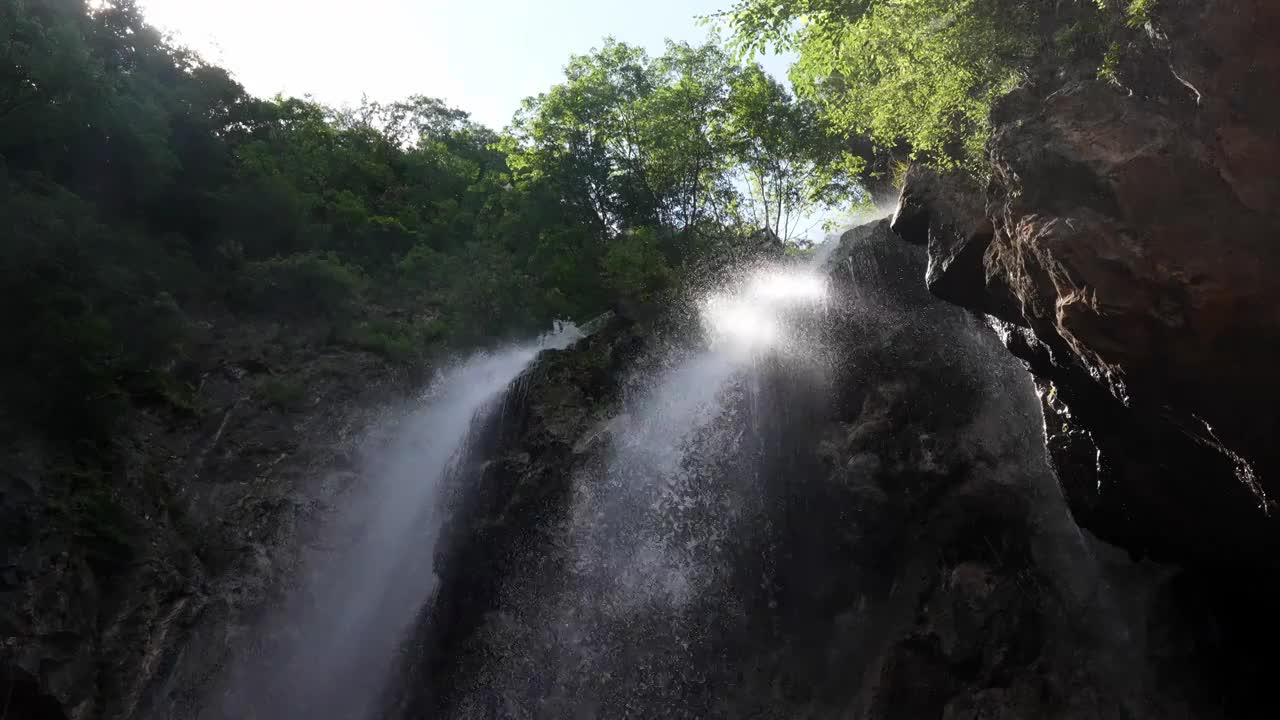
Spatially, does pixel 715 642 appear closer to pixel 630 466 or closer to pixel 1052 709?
pixel 630 466

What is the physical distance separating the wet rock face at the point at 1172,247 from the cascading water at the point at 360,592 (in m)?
14.5

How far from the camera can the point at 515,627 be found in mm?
15828

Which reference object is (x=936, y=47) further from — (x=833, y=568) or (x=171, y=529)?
(x=171, y=529)

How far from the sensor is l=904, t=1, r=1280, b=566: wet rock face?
6.98 meters

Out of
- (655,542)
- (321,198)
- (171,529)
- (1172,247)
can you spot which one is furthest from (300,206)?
(1172,247)

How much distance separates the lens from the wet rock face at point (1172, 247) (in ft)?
22.9

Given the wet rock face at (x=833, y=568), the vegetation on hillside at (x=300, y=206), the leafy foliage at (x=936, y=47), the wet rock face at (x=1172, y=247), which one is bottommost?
the wet rock face at (x=833, y=568)

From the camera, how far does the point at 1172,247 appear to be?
7.17 metres

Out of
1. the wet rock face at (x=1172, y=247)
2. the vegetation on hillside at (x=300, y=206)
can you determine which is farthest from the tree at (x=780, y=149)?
the wet rock face at (x=1172, y=247)

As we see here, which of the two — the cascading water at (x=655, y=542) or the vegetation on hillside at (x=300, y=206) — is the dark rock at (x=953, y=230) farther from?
the cascading water at (x=655, y=542)

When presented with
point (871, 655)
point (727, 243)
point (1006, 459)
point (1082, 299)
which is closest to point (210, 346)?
point (727, 243)

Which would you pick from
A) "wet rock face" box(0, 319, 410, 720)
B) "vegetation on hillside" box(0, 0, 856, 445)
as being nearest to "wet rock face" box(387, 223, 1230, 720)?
"wet rock face" box(0, 319, 410, 720)

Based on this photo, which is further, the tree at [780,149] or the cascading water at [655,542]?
the tree at [780,149]

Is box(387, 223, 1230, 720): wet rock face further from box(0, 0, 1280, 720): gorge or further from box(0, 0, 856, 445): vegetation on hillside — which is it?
box(0, 0, 856, 445): vegetation on hillside
